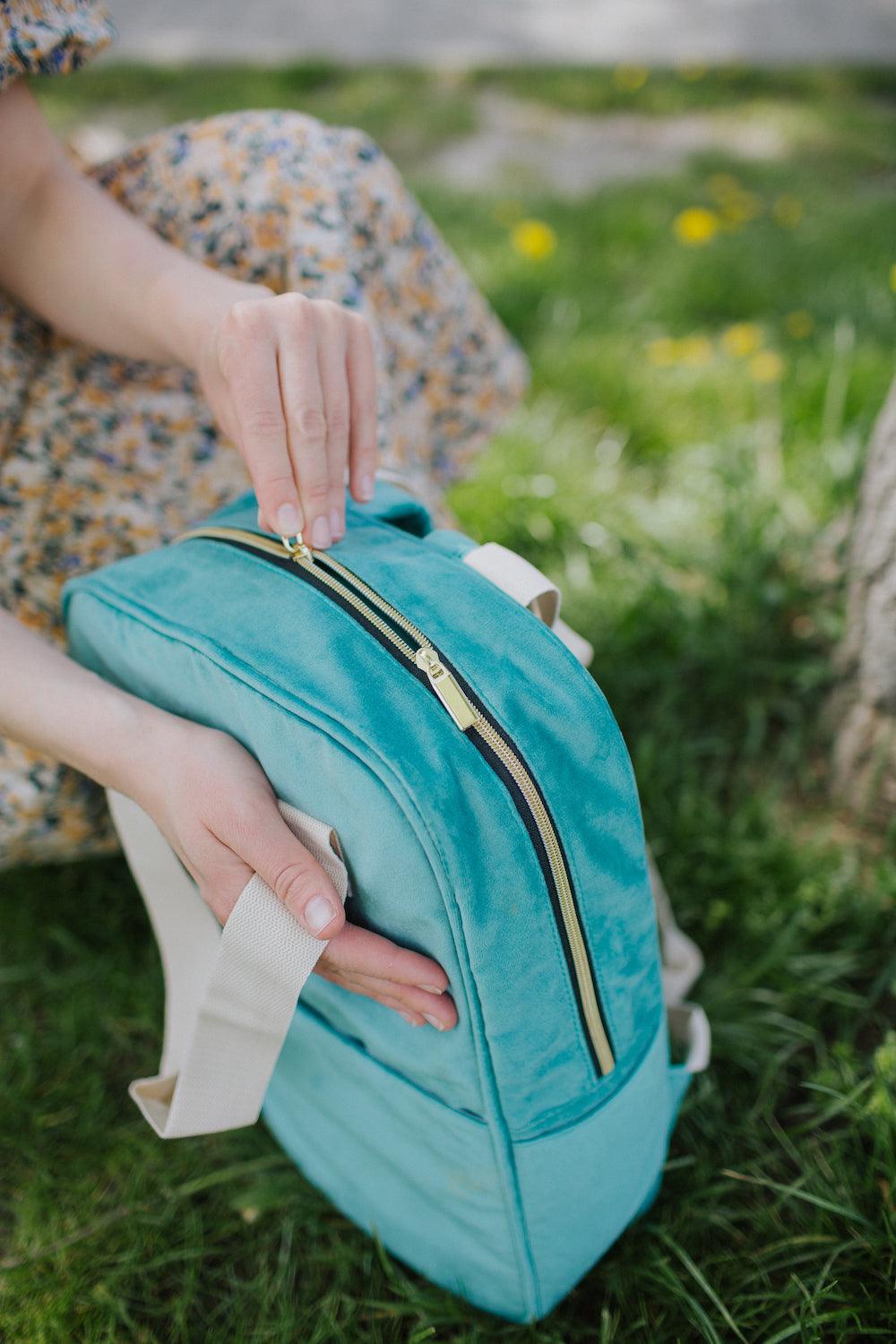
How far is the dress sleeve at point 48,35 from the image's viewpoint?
1255 mm

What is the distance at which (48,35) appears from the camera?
1277 mm

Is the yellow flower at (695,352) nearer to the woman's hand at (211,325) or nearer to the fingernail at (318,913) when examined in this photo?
the woman's hand at (211,325)

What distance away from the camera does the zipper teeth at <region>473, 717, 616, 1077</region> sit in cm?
93

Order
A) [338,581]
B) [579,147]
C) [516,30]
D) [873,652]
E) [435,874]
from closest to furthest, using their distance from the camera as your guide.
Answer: [435,874] → [338,581] → [873,652] → [579,147] → [516,30]

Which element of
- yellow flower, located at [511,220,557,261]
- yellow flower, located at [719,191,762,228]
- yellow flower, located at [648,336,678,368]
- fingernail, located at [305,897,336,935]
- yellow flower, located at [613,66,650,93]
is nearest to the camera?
fingernail, located at [305,897,336,935]

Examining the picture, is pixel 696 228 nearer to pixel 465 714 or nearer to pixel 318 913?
pixel 465 714

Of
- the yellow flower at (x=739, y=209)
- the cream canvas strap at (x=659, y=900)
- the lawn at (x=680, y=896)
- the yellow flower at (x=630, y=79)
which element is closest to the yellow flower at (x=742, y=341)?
the lawn at (x=680, y=896)

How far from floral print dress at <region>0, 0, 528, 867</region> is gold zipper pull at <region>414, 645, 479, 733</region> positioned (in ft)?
1.46

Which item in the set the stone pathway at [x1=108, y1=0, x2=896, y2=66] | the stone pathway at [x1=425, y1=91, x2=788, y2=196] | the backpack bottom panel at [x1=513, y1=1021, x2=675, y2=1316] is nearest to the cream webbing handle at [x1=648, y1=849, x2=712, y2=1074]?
the backpack bottom panel at [x1=513, y1=1021, x2=675, y2=1316]

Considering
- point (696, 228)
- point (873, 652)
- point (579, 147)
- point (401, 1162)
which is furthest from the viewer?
point (579, 147)

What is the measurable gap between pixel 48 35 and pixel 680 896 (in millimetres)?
1500

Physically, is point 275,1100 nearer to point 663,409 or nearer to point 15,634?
point 15,634

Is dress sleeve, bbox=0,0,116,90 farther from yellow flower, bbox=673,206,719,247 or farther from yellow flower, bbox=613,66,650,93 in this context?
yellow flower, bbox=613,66,650,93

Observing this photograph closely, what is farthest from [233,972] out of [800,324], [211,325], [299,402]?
[800,324]
